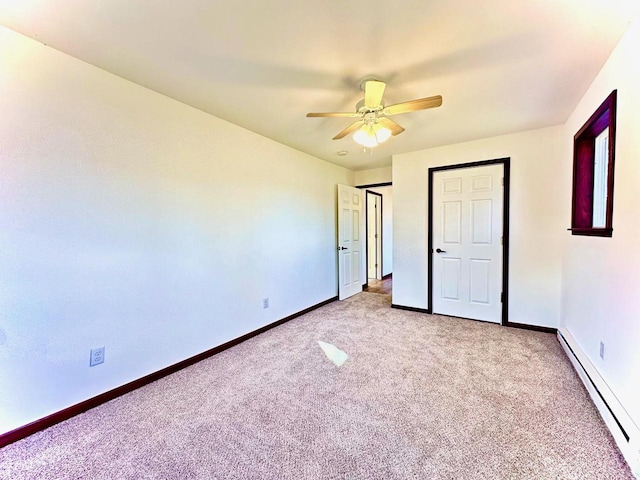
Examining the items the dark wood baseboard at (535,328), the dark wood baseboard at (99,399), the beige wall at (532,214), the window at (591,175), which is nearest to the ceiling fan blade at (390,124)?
the window at (591,175)

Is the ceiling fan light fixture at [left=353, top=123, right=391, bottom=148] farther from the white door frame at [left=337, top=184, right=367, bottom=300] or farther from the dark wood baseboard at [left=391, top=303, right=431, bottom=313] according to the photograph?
the dark wood baseboard at [left=391, top=303, right=431, bottom=313]

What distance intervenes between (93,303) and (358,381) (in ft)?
6.84

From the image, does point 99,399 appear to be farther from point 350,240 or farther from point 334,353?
point 350,240

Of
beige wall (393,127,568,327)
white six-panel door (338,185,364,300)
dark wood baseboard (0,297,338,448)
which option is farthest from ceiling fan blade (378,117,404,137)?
dark wood baseboard (0,297,338,448)

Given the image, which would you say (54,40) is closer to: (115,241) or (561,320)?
(115,241)

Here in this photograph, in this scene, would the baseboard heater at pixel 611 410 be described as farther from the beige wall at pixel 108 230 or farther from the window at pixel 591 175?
the beige wall at pixel 108 230

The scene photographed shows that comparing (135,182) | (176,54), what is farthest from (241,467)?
(176,54)

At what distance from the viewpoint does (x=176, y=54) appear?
182 cm

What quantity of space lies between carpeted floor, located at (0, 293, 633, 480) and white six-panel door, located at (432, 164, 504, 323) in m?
0.94

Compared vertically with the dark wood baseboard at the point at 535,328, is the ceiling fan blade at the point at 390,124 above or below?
above

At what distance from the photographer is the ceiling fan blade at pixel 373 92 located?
197 cm

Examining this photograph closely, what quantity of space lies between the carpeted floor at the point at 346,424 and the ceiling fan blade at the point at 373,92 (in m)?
2.21

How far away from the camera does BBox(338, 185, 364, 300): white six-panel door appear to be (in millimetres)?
4730

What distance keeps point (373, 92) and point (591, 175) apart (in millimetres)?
2311
